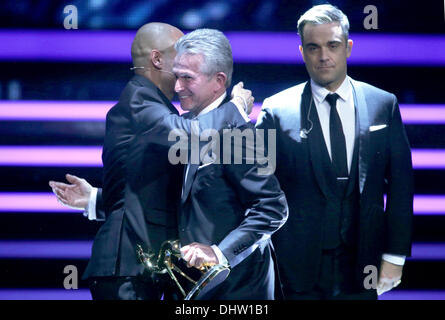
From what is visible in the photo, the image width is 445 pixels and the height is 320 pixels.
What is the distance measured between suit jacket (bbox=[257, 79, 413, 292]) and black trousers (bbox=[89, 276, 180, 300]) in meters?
0.57

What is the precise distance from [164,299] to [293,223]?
684 millimetres

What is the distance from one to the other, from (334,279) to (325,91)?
87 centimetres

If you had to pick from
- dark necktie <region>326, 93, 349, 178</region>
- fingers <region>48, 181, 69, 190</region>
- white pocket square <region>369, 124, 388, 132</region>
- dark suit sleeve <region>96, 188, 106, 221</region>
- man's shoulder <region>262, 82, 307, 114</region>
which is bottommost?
dark suit sleeve <region>96, 188, 106, 221</region>

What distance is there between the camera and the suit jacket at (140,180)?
259cm

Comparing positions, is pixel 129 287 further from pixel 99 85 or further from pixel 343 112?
pixel 343 112

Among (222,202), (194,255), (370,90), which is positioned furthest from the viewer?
(370,90)

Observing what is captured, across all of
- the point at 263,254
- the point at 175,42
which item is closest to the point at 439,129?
the point at 263,254

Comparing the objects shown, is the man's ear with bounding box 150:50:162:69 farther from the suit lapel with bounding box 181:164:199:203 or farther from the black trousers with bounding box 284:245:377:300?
the black trousers with bounding box 284:245:377:300

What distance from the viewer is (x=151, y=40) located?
112 inches

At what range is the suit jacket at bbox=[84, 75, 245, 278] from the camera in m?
2.59

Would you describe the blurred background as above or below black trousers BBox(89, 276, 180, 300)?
above

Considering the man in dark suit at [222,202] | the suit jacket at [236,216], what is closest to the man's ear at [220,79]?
the man in dark suit at [222,202]

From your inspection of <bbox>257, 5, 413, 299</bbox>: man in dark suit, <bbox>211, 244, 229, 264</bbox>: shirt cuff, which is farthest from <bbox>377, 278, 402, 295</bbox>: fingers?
<bbox>211, 244, 229, 264</bbox>: shirt cuff

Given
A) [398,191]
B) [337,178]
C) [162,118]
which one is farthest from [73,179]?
[398,191]
